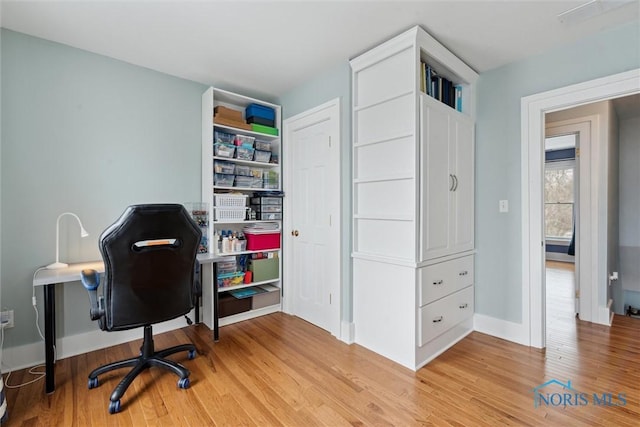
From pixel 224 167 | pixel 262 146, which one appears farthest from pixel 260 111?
pixel 224 167

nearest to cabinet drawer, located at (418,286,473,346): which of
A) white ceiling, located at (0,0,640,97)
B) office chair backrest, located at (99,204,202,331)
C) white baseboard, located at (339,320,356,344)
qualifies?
white baseboard, located at (339,320,356,344)

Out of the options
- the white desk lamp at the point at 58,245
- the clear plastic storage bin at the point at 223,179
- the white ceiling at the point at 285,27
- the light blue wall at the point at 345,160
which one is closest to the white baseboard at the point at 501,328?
the light blue wall at the point at 345,160

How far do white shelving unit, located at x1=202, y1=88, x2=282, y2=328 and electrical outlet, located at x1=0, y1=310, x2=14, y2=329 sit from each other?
1.28 m

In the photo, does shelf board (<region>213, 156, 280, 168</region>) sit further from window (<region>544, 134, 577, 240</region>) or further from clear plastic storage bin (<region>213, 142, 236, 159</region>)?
window (<region>544, 134, 577, 240</region>)

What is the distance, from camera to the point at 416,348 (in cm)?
204

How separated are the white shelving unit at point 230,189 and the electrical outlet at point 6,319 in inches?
50.4

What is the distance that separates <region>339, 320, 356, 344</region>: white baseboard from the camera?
245 cm

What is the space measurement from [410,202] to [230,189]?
6.00 ft

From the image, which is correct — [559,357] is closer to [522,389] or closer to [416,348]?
[522,389]

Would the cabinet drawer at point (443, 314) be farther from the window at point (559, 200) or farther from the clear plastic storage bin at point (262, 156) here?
the window at point (559, 200)

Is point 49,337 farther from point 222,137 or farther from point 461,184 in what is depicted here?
point 461,184

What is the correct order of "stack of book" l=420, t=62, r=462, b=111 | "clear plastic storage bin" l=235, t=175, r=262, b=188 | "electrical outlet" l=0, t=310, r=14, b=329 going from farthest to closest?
"clear plastic storage bin" l=235, t=175, r=262, b=188
"stack of book" l=420, t=62, r=462, b=111
"electrical outlet" l=0, t=310, r=14, b=329

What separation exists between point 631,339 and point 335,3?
3.48 meters

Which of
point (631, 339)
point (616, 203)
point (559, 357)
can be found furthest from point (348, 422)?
point (616, 203)
